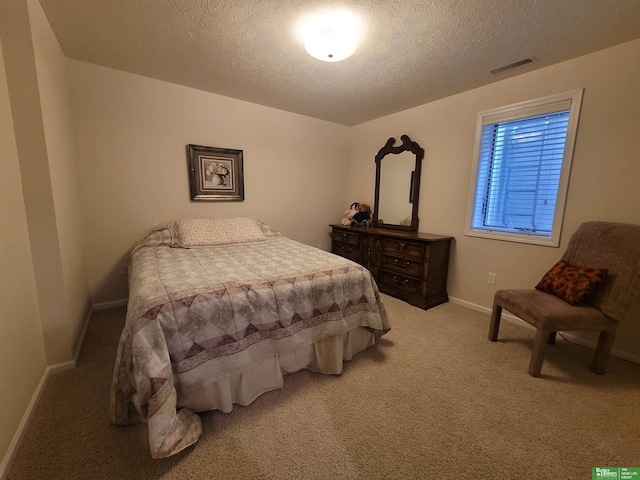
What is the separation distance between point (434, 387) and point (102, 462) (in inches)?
69.9

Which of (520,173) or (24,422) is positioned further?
(520,173)

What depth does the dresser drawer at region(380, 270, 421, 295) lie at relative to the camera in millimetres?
2918

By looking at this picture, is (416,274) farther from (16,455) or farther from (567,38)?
(16,455)

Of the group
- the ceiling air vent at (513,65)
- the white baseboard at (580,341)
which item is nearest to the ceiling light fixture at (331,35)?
the ceiling air vent at (513,65)

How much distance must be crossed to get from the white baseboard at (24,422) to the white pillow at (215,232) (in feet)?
4.07

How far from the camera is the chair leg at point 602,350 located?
176 centimetres

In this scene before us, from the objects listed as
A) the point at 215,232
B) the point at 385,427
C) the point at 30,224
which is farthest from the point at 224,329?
the point at 215,232

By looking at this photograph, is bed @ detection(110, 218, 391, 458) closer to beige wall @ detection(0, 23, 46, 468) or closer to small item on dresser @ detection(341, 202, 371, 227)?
beige wall @ detection(0, 23, 46, 468)

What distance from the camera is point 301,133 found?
12.2 feet

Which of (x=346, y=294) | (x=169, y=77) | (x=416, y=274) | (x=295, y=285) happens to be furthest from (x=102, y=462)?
(x=169, y=77)

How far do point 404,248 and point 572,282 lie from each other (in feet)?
4.62

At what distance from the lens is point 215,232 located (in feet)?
8.86

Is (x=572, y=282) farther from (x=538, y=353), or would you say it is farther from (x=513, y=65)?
(x=513, y=65)

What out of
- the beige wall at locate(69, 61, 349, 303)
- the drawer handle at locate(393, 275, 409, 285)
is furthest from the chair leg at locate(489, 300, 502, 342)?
the beige wall at locate(69, 61, 349, 303)
